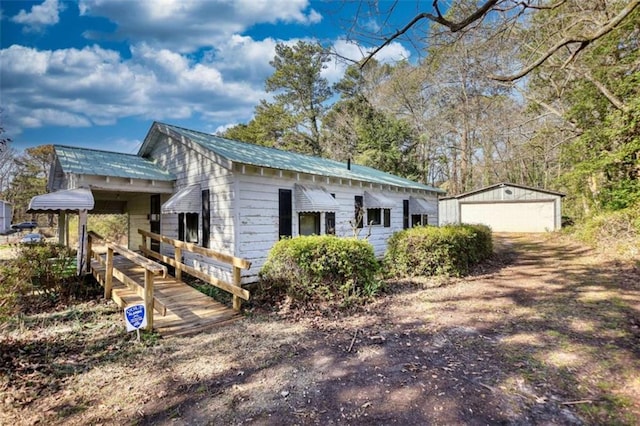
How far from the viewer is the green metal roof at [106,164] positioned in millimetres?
7543

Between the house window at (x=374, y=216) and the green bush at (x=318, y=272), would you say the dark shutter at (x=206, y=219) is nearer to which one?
the green bush at (x=318, y=272)

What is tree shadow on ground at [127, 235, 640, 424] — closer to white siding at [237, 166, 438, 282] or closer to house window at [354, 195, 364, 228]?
white siding at [237, 166, 438, 282]

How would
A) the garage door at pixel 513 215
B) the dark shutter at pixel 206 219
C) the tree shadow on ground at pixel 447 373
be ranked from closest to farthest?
the tree shadow on ground at pixel 447 373 < the dark shutter at pixel 206 219 < the garage door at pixel 513 215

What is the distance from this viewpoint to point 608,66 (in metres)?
11.7

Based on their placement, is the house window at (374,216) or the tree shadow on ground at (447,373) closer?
the tree shadow on ground at (447,373)

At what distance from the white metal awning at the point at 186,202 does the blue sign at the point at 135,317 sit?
3.92m

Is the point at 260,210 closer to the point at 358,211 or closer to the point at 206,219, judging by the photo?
the point at 206,219

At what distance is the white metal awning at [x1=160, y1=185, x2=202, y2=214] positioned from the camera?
7.77 meters

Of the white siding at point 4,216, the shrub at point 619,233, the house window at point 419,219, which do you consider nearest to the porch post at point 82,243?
the house window at point 419,219

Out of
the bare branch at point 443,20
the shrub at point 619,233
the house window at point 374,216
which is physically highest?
the bare branch at point 443,20

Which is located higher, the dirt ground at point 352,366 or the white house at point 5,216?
the white house at point 5,216

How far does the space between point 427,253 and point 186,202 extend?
6541 mm

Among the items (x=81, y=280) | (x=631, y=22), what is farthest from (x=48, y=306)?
(x=631, y=22)

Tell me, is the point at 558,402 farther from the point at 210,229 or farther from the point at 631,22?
the point at 631,22
